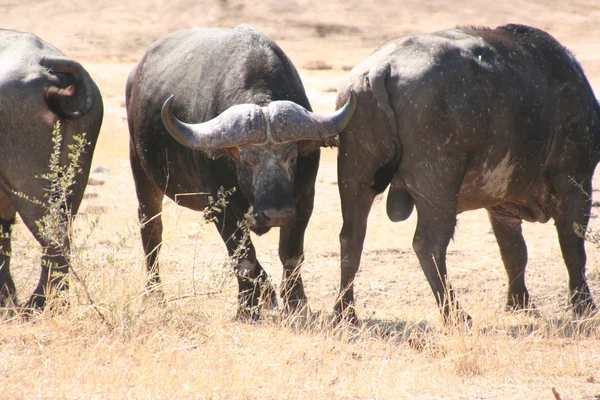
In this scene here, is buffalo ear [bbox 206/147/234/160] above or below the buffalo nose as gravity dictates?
above

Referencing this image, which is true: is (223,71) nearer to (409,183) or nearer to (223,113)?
(223,113)

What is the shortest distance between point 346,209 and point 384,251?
2.55m

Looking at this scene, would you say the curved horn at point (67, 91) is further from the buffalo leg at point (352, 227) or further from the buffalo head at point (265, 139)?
the buffalo leg at point (352, 227)

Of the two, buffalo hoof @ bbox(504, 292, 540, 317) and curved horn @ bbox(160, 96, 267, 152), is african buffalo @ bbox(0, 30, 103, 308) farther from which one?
buffalo hoof @ bbox(504, 292, 540, 317)

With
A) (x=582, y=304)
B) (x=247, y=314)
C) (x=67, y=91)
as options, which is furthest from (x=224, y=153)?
(x=582, y=304)

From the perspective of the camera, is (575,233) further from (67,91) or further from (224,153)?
(67,91)

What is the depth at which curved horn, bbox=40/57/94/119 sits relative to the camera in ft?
22.0

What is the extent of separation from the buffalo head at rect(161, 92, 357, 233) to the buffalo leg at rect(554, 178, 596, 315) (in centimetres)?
189

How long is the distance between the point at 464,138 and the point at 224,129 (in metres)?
1.68

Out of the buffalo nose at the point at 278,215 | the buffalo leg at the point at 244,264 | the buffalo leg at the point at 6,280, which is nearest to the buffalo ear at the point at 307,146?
the buffalo nose at the point at 278,215

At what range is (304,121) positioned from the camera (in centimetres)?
630

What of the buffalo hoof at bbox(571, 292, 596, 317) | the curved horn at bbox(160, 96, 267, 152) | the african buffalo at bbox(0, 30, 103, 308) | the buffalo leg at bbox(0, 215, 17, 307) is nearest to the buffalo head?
the curved horn at bbox(160, 96, 267, 152)

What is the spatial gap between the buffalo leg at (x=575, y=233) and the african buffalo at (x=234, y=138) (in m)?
1.91

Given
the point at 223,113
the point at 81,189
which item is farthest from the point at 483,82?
the point at 81,189
